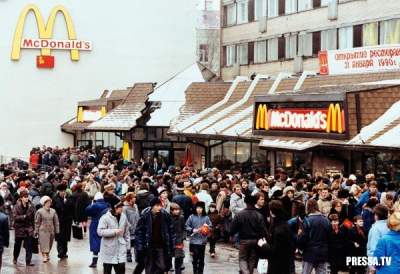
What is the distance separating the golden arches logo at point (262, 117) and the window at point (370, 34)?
10737 mm

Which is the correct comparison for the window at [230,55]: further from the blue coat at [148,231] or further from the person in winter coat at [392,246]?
the person in winter coat at [392,246]

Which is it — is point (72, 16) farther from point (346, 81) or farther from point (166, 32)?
point (346, 81)

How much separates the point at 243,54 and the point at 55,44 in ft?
42.5

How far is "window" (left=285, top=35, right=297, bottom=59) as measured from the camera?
5100cm

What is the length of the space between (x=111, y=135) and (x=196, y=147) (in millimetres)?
14367

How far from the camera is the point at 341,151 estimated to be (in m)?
30.1

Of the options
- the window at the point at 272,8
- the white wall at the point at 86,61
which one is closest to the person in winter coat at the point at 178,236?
the window at the point at 272,8

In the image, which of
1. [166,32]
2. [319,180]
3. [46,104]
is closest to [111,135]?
[46,104]

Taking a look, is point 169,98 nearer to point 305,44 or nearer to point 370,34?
point 305,44

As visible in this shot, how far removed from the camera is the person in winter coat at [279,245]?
14.0m

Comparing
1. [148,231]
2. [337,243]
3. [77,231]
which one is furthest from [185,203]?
[148,231]

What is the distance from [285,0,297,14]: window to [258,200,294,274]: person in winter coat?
37629mm

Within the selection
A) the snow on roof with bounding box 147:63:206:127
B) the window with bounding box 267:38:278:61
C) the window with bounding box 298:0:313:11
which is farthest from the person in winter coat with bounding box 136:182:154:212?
the window with bounding box 267:38:278:61

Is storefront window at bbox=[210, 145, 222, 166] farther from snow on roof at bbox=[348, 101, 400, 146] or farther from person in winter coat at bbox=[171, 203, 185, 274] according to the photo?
person in winter coat at bbox=[171, 203, 185, 274]
